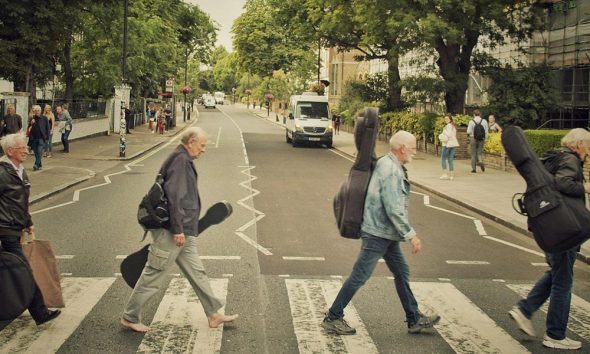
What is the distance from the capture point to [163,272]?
6.42 m

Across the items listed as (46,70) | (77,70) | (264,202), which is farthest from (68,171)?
(77,70)

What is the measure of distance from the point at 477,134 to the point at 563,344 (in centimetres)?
1619

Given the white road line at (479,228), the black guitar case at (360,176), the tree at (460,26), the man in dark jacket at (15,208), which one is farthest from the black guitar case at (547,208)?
the tree at (460,26)

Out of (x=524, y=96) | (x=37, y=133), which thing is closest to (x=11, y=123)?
(x=37, y=133)

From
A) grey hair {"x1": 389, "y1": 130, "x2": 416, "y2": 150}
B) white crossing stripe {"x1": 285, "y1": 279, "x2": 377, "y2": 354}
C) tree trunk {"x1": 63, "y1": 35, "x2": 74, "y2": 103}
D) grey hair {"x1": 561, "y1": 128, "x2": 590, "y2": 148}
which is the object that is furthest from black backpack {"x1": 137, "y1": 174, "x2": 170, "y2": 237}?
tree trunk {"x1": 63, "y1": 35, "x2": 74, "y2": 103}

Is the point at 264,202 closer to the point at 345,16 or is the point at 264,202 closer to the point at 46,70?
the point at 46,70

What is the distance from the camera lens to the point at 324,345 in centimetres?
612

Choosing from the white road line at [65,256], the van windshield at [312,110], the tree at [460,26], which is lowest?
the white road line at [65,256]

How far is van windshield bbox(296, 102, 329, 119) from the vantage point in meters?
34.8

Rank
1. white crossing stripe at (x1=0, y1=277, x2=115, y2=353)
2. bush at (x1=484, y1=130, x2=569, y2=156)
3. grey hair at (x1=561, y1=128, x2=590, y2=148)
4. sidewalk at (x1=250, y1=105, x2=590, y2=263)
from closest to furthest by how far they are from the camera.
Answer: white crossing stripe at (x1=0, y1=277, x2=115, y2=353) < grey hair at (x1=561, y1=128, x2=590, y2=148) < sidewalk at (x1=250, y1=105, x2=590, y2=263) < bush at (x1=484, y1=130, x2=569, y2=156)

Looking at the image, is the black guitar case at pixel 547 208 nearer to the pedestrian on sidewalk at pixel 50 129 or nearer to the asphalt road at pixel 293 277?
the asphalt road at pixel 293 277

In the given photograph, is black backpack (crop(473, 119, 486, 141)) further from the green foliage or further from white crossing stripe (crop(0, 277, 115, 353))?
white crossing stripe (crop(0, 277, 115, 353))

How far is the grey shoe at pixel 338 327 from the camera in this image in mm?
6402

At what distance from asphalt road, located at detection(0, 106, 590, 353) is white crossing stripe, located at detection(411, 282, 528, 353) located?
11 millimetres
